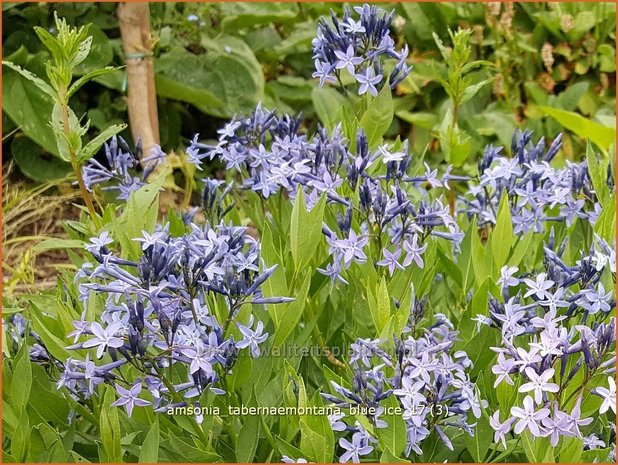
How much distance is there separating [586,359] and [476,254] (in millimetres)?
386

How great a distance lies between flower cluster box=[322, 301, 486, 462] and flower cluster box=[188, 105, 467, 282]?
19cm

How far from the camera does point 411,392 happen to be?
1291 millimetres

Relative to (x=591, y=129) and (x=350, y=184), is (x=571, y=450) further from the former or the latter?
(x=591, y=129)

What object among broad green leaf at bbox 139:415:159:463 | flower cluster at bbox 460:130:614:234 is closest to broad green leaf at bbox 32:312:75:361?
broad green leaf at bbox 139:415:159:463

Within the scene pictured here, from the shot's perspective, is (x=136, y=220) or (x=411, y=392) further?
(x=136, y=220)

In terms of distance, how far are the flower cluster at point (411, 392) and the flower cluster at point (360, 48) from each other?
21.8 inches

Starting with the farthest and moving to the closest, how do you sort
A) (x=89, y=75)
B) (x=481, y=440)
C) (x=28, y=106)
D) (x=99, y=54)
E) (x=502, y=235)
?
1. (x=99, y=54)
2. (x=28, y=106)
3. (x=502, y=235)
4. (x=89, y=75)
5. (x=481, y=440)

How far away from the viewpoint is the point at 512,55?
4652 mm

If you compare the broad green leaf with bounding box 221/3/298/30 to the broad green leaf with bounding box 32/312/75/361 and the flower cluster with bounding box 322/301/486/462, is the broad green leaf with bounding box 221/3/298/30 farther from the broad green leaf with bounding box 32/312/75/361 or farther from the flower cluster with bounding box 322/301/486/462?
the flower cluster with bounding box 322/301/486/462

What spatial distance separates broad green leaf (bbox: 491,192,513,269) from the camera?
1.64 meters

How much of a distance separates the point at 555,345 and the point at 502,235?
422 mm

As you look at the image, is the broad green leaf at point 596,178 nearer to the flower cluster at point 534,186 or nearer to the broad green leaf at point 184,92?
the flower cluster at point 534,186

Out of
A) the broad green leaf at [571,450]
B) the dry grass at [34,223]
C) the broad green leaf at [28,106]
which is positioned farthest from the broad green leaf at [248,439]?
the broad green leaf at [28,106]

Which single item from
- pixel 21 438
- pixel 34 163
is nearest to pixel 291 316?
pixel 21 438
